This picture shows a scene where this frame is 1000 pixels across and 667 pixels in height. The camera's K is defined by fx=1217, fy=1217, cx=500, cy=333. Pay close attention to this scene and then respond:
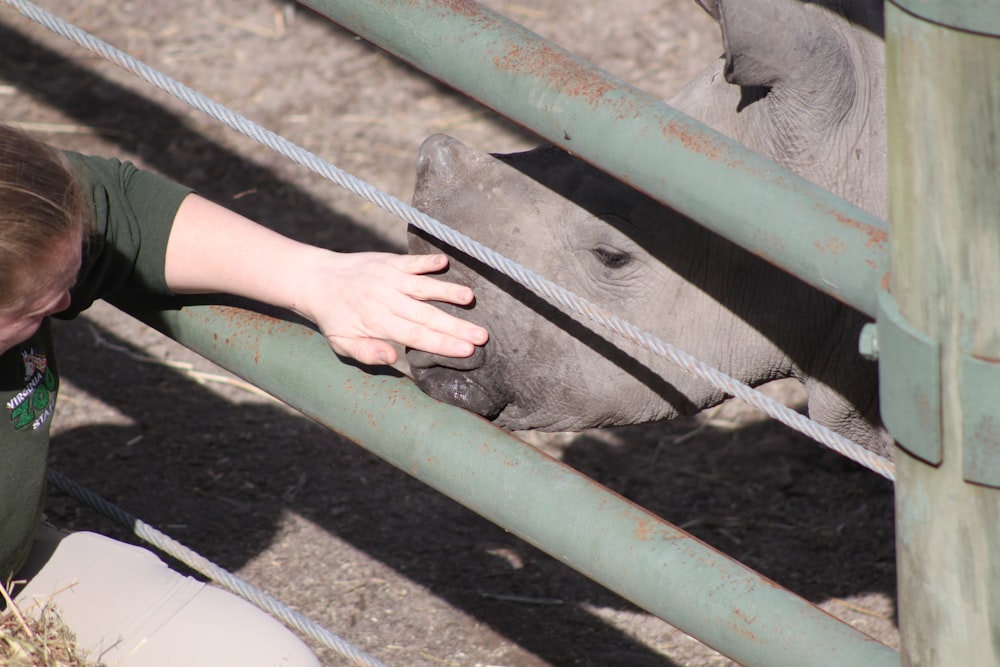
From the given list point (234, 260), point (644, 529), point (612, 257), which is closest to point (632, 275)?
point (612, 257)

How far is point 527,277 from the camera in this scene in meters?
1.54

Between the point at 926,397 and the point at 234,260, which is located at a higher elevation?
the point at 926,397

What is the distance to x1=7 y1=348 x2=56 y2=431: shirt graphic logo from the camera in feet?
6.35

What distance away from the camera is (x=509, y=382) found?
2.32 m

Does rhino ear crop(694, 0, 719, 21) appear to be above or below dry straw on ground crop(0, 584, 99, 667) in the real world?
above

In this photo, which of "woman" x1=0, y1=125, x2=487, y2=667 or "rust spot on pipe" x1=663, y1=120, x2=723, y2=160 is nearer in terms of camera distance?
"rust spot on pipe" x1=663, y1=120, x2=723, y2=160

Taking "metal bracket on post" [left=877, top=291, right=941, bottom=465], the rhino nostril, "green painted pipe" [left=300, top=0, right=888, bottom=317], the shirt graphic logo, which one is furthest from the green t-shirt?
"metal bracket on post" [left=877, top=291, right=941, bottom=465]

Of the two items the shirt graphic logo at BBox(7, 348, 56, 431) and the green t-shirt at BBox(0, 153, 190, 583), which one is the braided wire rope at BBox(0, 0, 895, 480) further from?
the shirt graphic logo at BBox(7, 348, 56, 431)

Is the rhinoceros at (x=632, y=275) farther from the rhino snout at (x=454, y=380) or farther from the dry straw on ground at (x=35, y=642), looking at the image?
the dry straw on ground at (x=35, y=642)

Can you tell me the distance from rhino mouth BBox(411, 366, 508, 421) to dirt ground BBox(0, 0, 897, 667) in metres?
0.87

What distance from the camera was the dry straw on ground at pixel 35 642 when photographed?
1731mm

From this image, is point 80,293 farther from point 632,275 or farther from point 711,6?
point 711,6

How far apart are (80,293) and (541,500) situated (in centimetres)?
89

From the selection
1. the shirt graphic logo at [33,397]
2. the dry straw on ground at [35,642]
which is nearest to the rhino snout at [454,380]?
the shirt graphic logo at [33,397]
